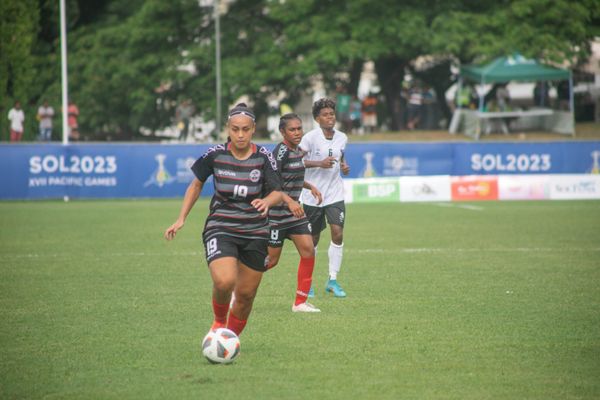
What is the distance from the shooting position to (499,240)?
17.3m

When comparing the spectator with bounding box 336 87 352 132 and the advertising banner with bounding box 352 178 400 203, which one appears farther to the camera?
the spectator with bounding box 336 87 352 132

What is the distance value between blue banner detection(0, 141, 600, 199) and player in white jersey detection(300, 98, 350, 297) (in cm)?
1700

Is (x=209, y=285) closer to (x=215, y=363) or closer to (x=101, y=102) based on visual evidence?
(x=215, y=363)

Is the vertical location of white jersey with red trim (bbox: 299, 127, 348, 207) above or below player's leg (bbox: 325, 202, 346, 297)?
above

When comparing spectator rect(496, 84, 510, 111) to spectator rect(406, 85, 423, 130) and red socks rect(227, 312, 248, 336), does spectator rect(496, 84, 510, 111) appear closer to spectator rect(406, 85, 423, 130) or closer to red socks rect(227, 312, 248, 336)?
spectator rect(406, 85, 423, 130)

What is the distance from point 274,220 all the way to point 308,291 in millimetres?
840

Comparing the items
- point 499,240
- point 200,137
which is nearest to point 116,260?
point 499,240

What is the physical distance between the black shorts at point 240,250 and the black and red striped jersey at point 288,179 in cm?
224

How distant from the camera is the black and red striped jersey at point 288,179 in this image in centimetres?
1008

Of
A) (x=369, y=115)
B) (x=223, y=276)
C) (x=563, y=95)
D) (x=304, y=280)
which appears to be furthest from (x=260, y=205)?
(x=563, y=95)

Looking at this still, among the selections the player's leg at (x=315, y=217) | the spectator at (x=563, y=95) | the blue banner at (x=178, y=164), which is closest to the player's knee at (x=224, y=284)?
the player's leg at (x=315, y=217)

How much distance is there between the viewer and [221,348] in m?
7.31

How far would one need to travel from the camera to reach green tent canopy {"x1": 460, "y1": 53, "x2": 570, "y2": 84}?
1464 inches

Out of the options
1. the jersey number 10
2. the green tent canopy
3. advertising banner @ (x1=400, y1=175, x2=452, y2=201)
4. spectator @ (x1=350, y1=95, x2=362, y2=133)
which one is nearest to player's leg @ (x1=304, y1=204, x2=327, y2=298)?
the jersey number 10
